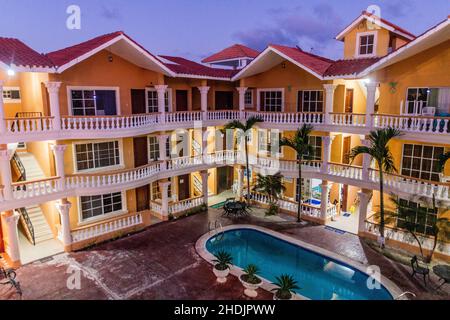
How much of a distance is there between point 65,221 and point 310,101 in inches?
618

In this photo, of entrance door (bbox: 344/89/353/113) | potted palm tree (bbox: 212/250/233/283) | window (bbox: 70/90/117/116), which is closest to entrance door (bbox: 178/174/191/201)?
window (bbox: 70/90/117/116)

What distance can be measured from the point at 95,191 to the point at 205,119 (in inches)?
323

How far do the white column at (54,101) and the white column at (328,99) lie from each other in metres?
13.6

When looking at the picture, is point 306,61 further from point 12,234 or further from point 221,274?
point 12,234

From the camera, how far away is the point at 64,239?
15938 millimetres

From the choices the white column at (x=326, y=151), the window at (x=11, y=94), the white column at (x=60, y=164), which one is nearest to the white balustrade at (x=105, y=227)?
the white column at (x=60, y=164)

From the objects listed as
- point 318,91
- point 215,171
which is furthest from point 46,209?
point 318,91

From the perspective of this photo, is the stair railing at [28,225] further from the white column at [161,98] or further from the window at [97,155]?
the white column at [161,98]

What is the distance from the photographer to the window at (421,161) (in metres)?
16.0

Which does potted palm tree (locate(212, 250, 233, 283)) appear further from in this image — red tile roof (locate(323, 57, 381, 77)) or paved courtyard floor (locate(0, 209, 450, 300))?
red tile roof (locate(323, 57, 381, 77))

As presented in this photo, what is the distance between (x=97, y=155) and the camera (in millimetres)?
17750

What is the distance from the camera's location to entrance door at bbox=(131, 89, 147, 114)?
19.0 m

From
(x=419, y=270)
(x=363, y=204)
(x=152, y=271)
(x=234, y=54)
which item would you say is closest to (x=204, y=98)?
(x=234, y=54)

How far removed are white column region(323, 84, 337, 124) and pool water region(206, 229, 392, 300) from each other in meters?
7.47
